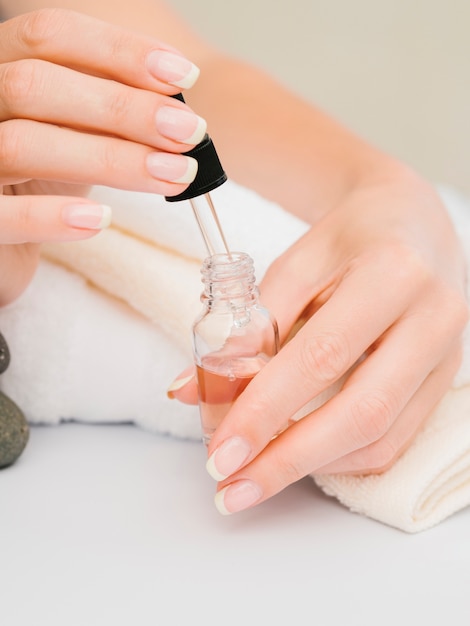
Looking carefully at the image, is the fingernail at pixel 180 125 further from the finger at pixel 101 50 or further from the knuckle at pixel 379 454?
the knuckle at pixel 379 454

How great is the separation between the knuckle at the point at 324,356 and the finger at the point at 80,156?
13 cm

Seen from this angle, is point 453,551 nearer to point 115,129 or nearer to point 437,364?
point 437,364

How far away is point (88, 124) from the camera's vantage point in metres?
0.48

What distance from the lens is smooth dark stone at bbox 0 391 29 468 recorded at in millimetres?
612

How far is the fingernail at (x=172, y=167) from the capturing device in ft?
1.51

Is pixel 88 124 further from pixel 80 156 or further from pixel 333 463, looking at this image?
pixel 333 463

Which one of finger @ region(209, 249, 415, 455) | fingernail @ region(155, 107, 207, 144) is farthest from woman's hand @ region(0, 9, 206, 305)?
finger @ region(209, 249, 415, 455)

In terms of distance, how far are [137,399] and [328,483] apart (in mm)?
199

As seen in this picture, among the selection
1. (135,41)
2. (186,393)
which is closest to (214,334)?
(186,393)

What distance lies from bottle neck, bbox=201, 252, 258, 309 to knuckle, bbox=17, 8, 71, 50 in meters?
0.16

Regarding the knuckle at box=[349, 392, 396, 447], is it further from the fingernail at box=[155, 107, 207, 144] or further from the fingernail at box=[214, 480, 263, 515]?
the fingernail at box=[155, 107, 207, 144]

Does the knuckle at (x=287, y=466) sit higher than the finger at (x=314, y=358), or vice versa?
the finger at (x=314, y=358)

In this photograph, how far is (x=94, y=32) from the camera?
48 cm

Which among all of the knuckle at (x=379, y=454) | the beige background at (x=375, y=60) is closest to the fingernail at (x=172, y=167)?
the knuckle at (x=379, y=454)
